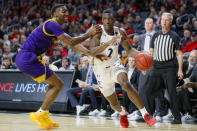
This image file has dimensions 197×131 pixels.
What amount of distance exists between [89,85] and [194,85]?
2797 millimetres

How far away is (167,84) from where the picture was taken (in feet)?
21.0

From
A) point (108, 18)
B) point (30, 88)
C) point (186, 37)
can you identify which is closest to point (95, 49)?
point (108, 18)

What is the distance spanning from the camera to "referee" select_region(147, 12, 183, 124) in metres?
6.37

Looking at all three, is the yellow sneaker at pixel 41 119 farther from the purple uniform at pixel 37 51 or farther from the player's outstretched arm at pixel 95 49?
the player's outstretched arm at pixel 95 49

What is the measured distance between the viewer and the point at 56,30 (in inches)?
195

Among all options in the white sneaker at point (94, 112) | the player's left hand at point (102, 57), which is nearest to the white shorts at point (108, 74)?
the player's left hand at point (102, 57)

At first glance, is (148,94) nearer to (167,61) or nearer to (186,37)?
(167,61)

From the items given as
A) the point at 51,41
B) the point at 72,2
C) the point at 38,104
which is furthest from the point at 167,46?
the point at 72,2

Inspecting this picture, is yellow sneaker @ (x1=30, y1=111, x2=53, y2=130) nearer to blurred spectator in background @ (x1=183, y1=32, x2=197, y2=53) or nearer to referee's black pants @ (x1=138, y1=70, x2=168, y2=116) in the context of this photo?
referee's black pants @ (x1=138, y1=70, x2=168, y2=116)

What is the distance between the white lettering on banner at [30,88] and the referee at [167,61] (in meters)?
3.28

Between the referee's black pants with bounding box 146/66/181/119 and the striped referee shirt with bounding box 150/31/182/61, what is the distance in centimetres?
24

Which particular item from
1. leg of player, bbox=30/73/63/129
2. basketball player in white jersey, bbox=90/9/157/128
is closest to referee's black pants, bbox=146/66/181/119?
basketball player in white jersey, bbox=90/9/157/128

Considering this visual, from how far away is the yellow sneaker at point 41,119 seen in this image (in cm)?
513

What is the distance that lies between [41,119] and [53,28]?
1.45m
